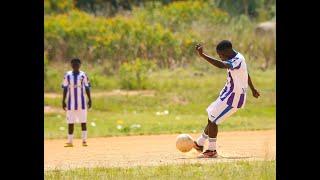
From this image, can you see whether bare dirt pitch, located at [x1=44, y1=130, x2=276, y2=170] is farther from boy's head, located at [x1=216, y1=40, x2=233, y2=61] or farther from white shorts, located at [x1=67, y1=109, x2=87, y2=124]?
boy's head, located at [x1=216, y1=40, x2=233, y2=61]

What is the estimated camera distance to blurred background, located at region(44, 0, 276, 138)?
893 inches

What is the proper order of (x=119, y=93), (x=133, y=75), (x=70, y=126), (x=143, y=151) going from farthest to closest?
(x=133, y=75) < (x=119, y=93) < (x=70, y=126) < (x=143, y=151)

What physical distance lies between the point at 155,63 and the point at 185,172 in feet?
56.8

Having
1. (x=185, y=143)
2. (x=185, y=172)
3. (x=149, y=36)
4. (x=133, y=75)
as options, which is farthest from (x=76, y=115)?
(x=149, y=36)

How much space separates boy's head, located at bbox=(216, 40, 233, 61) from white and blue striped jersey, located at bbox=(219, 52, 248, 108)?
0.11 meters

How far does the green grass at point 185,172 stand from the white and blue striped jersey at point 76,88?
4438mm

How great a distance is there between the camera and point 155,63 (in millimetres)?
28141

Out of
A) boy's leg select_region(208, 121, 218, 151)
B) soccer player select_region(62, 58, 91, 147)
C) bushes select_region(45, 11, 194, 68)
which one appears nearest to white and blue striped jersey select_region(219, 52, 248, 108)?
boy's leg select_region(208, 121, 218, 151)

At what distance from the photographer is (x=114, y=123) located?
20.6 m

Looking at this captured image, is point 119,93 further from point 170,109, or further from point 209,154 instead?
point 209,154
